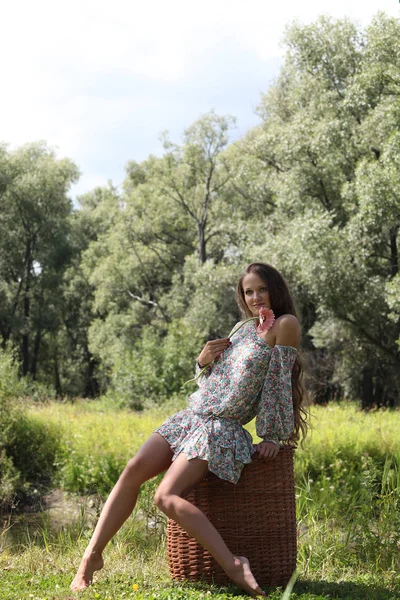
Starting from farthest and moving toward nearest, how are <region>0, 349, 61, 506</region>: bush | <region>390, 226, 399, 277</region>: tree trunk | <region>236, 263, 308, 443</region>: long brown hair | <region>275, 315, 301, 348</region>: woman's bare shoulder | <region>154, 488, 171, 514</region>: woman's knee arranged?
<region>390, 226, 399, 277</region>: tree trunk, <region>0, 349, 61, 506</region>: bush, <region>236, 263, 308, 443</region>: long brown hair, <region>275, 315, 301, 348</region>: woman's bare shoulder, <region>154, 488, 171, 514</region>: woman's knee

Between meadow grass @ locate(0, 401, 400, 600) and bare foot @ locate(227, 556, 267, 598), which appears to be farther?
meadow grass @ locate(0, 401, 400, 600)

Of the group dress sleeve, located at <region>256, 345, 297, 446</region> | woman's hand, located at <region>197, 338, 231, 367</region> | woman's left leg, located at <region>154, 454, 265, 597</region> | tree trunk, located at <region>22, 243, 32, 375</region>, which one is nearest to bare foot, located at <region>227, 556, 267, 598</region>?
woman's left leg, located at <region>154, 454, 265, 597</region>

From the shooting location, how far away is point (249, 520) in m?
3.40

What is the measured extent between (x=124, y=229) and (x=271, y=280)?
2119 cm

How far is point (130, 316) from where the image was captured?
24.2m

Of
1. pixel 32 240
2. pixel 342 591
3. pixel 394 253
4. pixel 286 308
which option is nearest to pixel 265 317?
pixel 286 308

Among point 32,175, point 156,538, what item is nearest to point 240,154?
point 32,175

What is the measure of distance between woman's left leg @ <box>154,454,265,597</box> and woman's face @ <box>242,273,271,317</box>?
0.85m

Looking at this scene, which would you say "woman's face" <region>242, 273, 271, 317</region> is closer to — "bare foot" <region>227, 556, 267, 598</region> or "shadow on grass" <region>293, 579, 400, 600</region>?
"bare foot" <region>227, 556, 267, 598</region>

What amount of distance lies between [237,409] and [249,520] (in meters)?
0.53

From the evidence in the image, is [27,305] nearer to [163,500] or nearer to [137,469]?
[137,469]

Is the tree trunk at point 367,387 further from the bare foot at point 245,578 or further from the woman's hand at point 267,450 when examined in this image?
the bare foot at point 245,578

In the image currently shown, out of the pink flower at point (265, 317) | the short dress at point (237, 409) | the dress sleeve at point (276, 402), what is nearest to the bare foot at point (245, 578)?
the short dress at point (237, 409)

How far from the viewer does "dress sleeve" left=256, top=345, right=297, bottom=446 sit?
332cm
